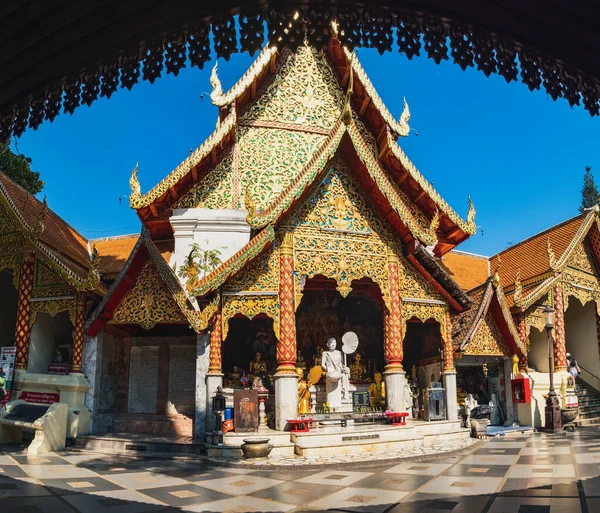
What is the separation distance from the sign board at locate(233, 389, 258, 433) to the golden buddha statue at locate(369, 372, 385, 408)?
309 centimetres

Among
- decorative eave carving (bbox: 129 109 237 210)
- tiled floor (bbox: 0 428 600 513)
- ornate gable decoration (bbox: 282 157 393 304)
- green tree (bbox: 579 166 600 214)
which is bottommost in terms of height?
tiled floor (bbox: 0 428 600 513)

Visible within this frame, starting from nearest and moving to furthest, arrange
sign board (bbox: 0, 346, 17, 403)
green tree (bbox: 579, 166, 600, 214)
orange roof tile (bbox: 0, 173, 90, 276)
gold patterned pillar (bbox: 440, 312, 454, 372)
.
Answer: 1. sign board (bbox: 0, 346, 17, 403)
2. gold patterned pillar (bbox: 440, 312, 454, 372)
3. orange roof tile (bbox: 0, 173, 90, 276)
4. green tree (bbox: 579, 166, 600, 214)

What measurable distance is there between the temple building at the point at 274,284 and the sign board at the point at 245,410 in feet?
1.41

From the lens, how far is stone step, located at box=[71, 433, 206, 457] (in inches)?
359

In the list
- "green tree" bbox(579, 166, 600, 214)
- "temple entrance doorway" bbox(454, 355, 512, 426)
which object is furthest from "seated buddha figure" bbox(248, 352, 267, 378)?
"green tree" bbox(579, 166, 600, 214)

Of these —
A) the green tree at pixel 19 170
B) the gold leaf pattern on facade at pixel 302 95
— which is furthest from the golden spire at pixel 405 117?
the green tree at pixel 19 170

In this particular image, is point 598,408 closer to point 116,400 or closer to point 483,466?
point 483,466

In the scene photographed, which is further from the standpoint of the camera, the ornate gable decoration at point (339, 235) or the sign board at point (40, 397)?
the sign board at point (40, 397)

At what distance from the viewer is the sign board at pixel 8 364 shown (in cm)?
1113

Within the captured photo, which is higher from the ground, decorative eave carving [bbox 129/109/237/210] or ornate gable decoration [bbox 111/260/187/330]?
decorative eave carving [bbox 129/109/237/210]

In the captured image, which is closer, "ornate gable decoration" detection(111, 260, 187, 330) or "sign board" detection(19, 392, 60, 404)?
"ornate gable decoration" detection(111, 260, 187, 330)

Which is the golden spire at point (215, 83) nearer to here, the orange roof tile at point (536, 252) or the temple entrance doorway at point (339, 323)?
the temple entrance doorway at point (339, 323)

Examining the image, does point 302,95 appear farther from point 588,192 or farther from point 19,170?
point 588,192

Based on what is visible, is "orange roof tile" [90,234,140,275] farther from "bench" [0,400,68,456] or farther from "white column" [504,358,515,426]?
"white column" [504,358,515,426]
